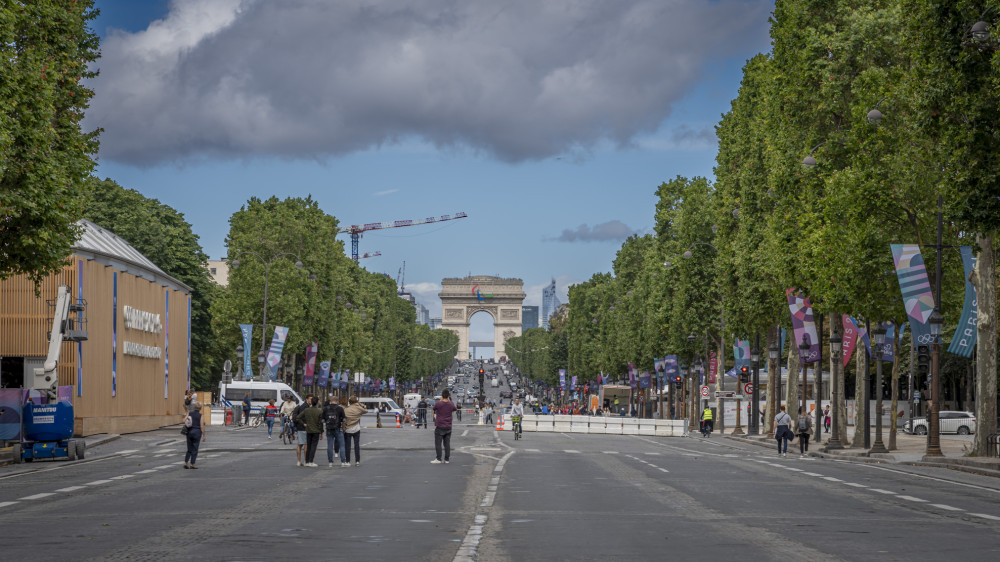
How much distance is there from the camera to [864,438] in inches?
1828

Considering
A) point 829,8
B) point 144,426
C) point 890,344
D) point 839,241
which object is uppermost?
point 829,8

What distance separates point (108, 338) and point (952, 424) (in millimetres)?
46667

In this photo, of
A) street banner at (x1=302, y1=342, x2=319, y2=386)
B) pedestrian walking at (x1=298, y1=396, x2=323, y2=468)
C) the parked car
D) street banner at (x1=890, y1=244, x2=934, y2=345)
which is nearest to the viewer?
pedestrian walking at (x1=298, y1=396, x2=323, y2=468)

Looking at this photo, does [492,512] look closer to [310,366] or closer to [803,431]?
[803,431]

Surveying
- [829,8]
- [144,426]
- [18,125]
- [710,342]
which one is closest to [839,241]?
[829,8]

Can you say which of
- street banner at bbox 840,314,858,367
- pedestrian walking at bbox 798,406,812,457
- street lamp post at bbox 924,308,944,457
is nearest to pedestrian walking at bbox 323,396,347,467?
street lamp post at bbox 924,308,944,457

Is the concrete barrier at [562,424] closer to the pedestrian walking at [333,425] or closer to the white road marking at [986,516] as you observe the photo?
the pedestrian walking at [333,425]

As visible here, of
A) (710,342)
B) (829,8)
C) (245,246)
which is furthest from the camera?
(245,246)

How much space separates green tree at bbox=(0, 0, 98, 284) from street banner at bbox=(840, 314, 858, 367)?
27418mm

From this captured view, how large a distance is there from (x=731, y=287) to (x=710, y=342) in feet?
60.2

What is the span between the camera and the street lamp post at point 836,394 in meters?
46.2

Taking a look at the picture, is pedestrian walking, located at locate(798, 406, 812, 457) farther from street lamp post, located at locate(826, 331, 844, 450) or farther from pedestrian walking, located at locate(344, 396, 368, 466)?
pedestrian walking, located at locate(344, 396, 368, 466)

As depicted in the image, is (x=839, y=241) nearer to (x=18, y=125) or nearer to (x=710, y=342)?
(x=18, y=125)

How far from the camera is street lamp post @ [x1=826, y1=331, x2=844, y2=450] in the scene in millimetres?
46156
